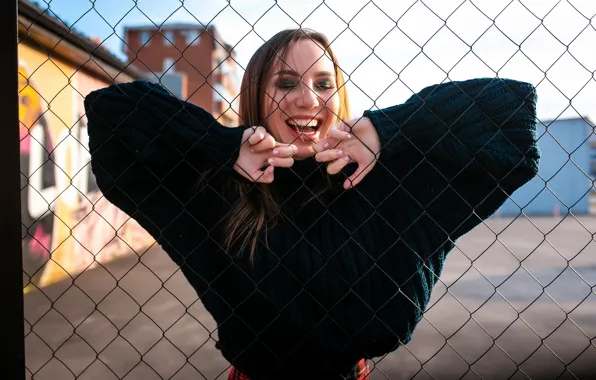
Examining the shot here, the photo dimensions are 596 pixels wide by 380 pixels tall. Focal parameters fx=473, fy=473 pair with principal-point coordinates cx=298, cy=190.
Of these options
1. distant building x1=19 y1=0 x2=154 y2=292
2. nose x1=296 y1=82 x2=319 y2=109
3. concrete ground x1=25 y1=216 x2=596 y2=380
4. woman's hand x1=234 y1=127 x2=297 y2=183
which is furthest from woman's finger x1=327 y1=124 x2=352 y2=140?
distant building x1=19 y1=0 x2=154 y2=292

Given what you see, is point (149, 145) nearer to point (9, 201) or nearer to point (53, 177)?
point (9, 201)

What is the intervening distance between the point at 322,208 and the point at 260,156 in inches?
10.8

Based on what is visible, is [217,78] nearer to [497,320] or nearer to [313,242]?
[497,320]

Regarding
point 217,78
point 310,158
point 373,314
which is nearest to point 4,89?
point 310,158

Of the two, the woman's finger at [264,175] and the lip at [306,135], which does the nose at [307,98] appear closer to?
the lip at [306,135]

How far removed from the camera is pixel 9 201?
127 cm

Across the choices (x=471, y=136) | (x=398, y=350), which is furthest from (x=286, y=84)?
(x=398, y=350)

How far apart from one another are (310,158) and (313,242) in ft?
0.83

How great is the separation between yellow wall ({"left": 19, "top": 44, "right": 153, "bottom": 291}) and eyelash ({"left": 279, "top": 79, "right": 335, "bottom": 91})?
4.04 metres

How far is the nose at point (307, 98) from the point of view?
1.46m

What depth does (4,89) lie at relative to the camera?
127cm

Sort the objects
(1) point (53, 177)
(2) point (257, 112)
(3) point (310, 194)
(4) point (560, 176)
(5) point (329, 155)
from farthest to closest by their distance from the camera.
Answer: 1. (4) point (560, 176)
2. (1) point (53, 177)
3. (2) point (257, 112)
4. (3) point (310, 194)
5. (5) point (329, 155)

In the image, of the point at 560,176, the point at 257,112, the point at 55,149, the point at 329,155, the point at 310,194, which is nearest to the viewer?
the point at 329,155

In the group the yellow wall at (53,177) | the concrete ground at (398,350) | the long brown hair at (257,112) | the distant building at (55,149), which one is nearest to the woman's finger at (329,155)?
the long brown hair at (257,112)
